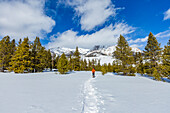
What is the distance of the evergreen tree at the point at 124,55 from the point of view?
24.2 metres

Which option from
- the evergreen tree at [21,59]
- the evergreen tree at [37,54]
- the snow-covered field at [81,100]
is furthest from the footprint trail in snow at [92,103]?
the evergreen tree at [37,54]

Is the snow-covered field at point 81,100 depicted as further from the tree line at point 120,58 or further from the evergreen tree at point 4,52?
the evergreen tree at point 4,52

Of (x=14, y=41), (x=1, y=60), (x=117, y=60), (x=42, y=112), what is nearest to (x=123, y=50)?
(x=117, y=60)

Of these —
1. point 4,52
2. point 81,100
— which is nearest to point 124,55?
point 81,100

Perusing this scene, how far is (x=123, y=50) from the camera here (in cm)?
2502

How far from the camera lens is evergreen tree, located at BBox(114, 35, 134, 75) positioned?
79.3 ft

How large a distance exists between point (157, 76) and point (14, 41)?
44.2m

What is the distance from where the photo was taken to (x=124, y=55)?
24.8 meters

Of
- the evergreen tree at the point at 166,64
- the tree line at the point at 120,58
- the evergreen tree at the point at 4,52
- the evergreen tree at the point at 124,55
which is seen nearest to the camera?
the evergreen tree at the point at 166,64

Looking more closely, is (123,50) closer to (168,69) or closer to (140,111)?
(168,69)

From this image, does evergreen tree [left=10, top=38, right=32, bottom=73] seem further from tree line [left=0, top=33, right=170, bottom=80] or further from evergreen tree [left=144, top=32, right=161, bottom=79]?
evergreen tree [left=144, top=32, right=161, bottom=79]

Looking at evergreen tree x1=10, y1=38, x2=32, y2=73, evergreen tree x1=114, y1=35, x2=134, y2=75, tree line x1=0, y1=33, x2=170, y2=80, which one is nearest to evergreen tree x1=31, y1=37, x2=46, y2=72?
tree line x1=0, y1=33, x2=170, y2=80

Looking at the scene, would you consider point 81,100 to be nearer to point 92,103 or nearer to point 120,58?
point 92,103

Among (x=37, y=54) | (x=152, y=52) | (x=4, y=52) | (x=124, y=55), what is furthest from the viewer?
(x=37, y=54)
